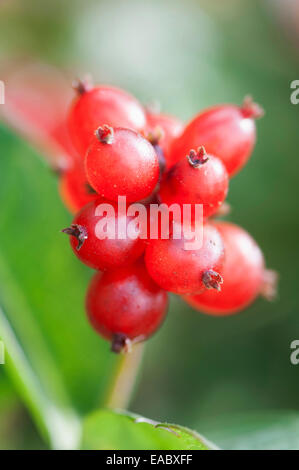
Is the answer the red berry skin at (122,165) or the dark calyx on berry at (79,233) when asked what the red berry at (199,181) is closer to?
the red berry skin at (122,165)

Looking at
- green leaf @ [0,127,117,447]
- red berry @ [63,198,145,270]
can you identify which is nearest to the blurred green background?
green leaf @ [0,127,117,447]

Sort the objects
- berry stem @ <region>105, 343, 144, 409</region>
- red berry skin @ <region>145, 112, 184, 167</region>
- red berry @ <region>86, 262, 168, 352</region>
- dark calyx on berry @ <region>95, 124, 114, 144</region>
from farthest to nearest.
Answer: berry stem @ <region>105, 343, 144, 409</region> → red berry skin @ <region>145, 112, 184, 167</region> → red berry @ <region>86, 262, 168, 352</region> → dark calyx on berry @ <region>95, 124, 114, 144</region>

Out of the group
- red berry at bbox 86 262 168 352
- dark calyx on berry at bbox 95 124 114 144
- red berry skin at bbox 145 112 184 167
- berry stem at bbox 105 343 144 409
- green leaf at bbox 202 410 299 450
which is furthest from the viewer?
berry stem at bbox 105 343 144 409

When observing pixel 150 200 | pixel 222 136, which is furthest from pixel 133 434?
pixel 222 136

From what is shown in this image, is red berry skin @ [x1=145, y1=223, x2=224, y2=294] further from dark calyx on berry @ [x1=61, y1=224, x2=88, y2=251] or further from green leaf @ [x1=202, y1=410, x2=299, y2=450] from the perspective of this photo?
green leaf @ [x1=202, y1=410, x2=299, y2=450]

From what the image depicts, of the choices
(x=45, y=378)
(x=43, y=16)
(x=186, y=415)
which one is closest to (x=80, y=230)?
(x=45, y=378)

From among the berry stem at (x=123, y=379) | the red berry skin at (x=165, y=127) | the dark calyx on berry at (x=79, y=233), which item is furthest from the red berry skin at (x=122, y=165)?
the berry stem at (x=123, y=379)

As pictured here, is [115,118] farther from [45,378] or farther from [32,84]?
[32,84]
